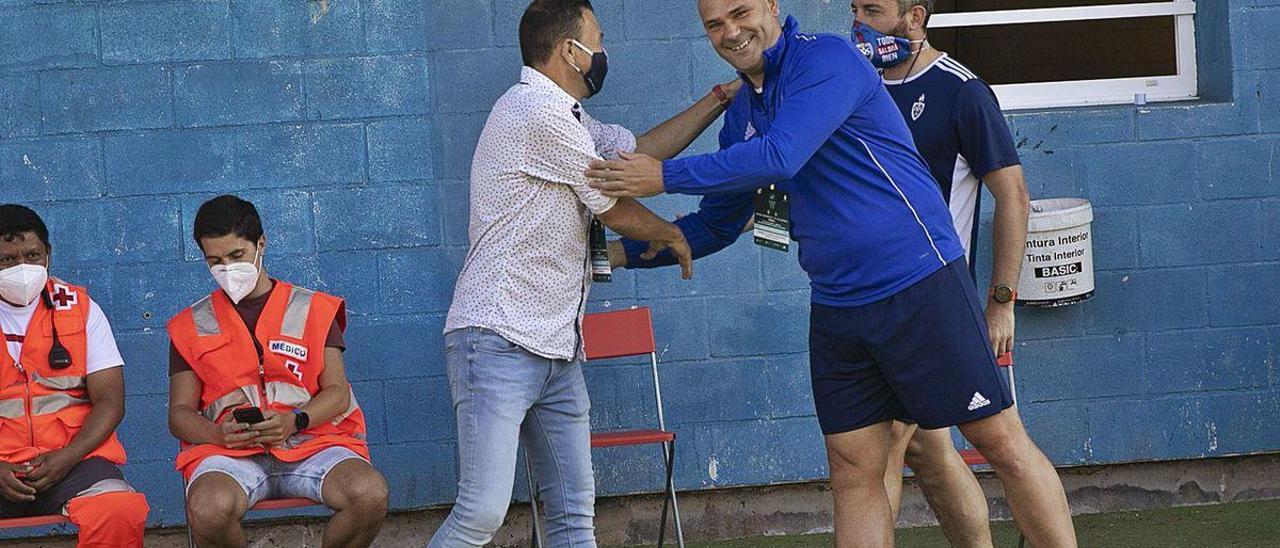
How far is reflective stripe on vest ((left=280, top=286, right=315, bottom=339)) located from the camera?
448 centimetres

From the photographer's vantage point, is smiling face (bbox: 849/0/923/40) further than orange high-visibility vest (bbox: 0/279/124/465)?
No

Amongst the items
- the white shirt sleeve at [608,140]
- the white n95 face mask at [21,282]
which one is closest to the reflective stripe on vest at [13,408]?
the white n95 face mask at [21,282]

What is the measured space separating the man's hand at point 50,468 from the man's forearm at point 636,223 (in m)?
1.78

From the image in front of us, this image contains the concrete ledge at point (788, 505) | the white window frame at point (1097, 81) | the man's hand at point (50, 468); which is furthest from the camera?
the white window frame at point (1097, 81)

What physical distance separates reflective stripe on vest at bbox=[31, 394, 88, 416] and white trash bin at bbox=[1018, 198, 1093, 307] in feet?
9.91

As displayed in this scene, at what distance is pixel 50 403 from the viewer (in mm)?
4570

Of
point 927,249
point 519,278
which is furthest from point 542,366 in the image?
point 927,249

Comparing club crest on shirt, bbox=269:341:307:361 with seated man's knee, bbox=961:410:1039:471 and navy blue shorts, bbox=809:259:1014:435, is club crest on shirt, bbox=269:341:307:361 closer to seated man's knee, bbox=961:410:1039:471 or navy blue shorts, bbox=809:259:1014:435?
navy blue shorts, bbox=809:259:1014:435

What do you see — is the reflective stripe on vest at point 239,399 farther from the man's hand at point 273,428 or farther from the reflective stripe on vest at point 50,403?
the reflective stripe on vest at point 50,403

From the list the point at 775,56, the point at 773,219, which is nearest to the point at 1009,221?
the point at 773,219

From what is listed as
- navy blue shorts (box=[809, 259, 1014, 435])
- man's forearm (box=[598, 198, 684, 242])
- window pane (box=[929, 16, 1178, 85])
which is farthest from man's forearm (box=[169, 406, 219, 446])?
window pane (box=[929, 16, 1178, 85])

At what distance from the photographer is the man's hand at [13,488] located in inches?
172

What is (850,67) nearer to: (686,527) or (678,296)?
(678,296)

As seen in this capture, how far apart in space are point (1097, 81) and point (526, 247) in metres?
2.74
